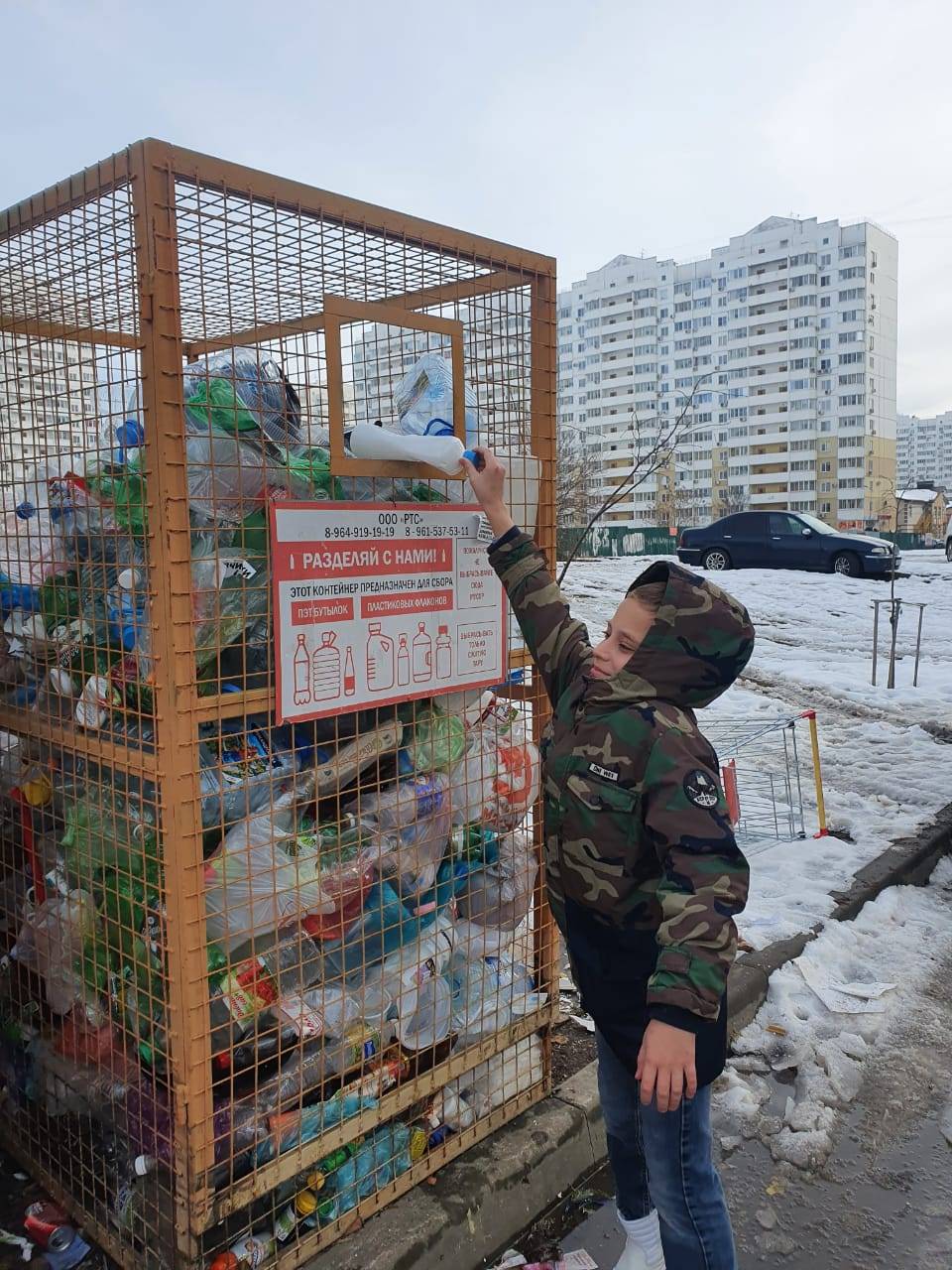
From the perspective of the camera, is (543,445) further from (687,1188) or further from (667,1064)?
(687,1188)

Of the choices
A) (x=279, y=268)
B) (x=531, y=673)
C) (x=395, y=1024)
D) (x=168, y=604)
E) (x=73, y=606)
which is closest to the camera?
(x=168, y=604)

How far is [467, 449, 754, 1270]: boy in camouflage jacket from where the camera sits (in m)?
1.73

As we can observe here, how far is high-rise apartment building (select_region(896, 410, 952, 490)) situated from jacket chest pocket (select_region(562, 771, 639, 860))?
177 meters

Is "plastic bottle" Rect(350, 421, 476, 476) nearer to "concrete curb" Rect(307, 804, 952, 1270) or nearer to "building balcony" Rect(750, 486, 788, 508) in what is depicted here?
"concrete curb" Rect(307, 804, 952, 1270)

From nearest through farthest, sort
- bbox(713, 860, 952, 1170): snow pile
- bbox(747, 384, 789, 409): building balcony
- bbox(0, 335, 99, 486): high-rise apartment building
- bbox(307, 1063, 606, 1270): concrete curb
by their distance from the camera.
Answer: bbox(0, 335, 99, 486): high-rise apartment building < bbox(307, 1063, 606, 1270): concrete curb < bbox(713, 860, 952, 1170): snow pile < bbox(747, 384, 789, 409): building balcony

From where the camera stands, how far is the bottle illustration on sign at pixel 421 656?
2.45m

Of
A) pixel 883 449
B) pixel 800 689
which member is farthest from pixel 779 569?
pixel 883 449

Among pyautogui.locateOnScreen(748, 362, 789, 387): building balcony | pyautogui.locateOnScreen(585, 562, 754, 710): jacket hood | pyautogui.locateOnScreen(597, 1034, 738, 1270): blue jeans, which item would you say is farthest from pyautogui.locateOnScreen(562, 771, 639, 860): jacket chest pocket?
pyautogui.locateOnScreen(748, 362, 789, 387): building balcony

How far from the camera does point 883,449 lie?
8700 centimetres

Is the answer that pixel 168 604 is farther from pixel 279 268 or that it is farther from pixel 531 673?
pixel 531 673

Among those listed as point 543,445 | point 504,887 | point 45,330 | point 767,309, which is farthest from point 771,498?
point 45,330

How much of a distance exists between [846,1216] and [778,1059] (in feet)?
2.53

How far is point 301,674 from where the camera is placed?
2.15 m

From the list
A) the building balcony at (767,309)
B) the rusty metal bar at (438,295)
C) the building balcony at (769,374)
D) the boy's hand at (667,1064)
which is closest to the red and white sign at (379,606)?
the rusty metal bar at (438,295)
